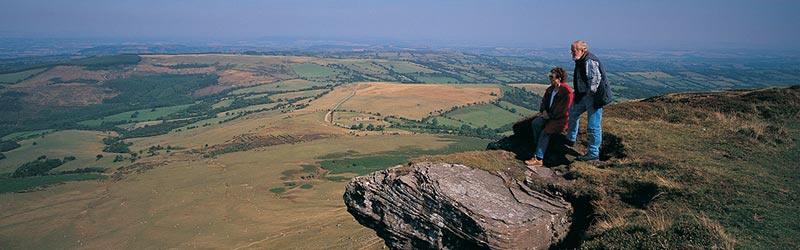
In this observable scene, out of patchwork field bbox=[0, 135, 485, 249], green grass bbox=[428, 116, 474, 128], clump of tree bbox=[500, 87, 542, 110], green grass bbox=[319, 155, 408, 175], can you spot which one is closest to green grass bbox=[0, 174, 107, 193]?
patchwork field bbox=[0, 135, 485, 249]

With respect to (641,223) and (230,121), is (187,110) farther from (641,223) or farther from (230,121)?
(641,223)

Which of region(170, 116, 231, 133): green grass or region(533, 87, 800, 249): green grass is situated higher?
region(533, 87, 800, 249): green grass

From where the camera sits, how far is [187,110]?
607 feet

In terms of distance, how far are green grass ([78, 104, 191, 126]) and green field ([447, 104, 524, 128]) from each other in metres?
127

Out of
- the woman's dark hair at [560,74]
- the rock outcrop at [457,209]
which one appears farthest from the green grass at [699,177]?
the woman's dark hair at [560,74]

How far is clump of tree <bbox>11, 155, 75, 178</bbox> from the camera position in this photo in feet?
334

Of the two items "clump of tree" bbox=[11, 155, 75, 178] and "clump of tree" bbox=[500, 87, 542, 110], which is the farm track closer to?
"clump of tree" bbox=[500, 87, 542, 110]

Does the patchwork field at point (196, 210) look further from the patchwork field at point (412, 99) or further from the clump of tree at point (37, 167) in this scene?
the patchwork field at point (412, 99)

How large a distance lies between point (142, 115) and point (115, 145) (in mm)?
63547

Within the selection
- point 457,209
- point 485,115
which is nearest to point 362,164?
point 485,115

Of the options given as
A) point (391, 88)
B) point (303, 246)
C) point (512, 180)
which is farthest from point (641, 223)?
point (391, 88)

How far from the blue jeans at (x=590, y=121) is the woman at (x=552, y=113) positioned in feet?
0.93

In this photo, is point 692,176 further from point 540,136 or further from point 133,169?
point 133,169

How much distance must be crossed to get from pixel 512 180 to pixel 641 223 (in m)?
4.73
